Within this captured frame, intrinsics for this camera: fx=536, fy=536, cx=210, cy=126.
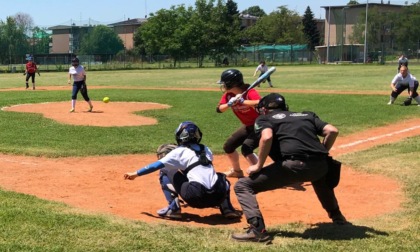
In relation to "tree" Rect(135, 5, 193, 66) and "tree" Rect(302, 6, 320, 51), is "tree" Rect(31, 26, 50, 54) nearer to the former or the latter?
"tree" Rect(135, 5, 193, 66)

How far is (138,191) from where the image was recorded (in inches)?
311

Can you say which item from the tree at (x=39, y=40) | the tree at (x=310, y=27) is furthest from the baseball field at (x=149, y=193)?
the tree at (x=310, y=27)

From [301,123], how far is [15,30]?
88426 mm

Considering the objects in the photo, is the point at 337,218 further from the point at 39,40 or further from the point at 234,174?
the point at 39,40

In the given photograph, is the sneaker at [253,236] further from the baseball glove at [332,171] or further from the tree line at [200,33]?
the tree line at [200,33]

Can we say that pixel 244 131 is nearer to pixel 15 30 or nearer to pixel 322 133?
pixel 322 133

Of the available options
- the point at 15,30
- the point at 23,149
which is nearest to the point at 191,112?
the point at 23,149

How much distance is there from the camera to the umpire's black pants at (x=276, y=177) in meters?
5.36

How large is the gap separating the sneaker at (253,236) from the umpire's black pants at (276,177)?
0.14 meters

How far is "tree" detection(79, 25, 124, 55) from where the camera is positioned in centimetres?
11294

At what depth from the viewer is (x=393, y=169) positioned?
9.34 metres

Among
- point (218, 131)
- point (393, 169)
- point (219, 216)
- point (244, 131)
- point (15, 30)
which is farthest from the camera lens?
point (15, 30)

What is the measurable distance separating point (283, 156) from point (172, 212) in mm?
1728

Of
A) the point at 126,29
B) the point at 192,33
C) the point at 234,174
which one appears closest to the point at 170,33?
the point at 192,33
